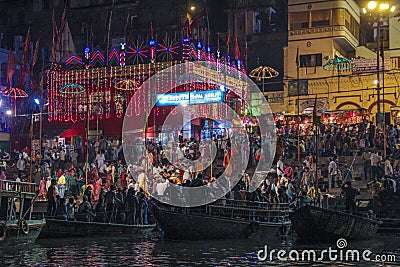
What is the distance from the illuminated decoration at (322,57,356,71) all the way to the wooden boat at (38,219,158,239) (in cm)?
1755

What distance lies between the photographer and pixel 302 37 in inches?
1884

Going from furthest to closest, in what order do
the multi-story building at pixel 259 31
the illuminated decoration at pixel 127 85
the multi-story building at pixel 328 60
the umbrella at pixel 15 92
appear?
the multi-story building at pixel 259 31, the illuminated decoration at pixel 127 85, the umbrella at pixel 15 92, the multi-story building at pixel 328 60

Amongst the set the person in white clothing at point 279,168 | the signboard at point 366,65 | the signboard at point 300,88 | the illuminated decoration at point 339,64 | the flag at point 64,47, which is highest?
the flag at point 64,47

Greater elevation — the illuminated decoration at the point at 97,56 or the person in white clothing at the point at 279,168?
the illuminated decoration at the point at 97,56

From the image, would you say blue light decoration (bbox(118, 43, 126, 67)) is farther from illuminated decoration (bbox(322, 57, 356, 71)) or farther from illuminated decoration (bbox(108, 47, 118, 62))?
illuminated decoration (bbox(322, 57, 356, 71))

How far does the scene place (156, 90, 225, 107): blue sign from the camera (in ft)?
152

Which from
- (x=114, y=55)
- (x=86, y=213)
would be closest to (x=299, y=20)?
(x=114, y=55)

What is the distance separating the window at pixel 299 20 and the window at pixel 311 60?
76.1 inches

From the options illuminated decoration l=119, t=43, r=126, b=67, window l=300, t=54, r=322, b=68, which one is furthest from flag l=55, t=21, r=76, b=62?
window l=300, t=54, r=322, b=68

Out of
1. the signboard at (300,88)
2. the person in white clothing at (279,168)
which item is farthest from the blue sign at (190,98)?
the person in white clothing at (279,168)

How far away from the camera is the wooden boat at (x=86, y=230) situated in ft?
81.4

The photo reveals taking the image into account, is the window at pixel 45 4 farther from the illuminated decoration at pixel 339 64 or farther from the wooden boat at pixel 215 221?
the wooden boat at pixel 215 221

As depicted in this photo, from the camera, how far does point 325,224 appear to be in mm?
21984

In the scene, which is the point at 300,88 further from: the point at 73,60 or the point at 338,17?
the point at 73,60
